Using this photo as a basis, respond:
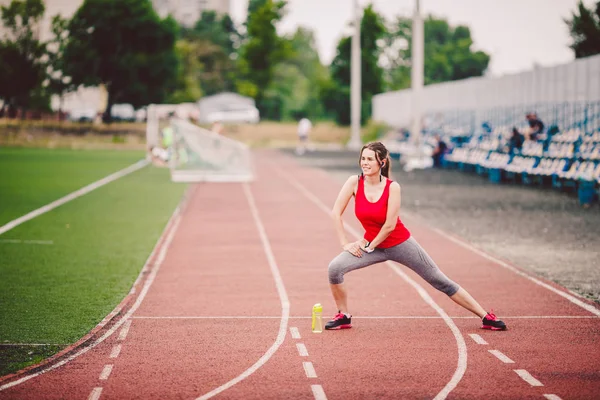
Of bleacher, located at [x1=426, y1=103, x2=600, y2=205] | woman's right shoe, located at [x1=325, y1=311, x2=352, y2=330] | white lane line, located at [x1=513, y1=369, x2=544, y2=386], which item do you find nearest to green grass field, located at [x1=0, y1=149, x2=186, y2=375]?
woman's right shoe, located at [x1=325, y1=311, x2=352, y2=330]

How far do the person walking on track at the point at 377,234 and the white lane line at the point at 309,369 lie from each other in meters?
1.27

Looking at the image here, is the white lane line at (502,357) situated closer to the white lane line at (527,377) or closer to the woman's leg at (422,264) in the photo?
the white lane line at (527,377)

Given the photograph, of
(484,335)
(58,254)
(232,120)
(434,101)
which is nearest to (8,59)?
(232,120)

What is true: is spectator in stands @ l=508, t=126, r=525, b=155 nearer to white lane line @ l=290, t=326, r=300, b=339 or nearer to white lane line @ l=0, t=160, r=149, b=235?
white lane line @ l=0, t=160, r=149, b=235

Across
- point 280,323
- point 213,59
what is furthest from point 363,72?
point 280,323

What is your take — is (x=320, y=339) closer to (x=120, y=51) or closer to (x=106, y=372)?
(x=106, y=372)

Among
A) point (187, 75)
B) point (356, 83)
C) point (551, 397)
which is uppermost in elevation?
point (187, 75)

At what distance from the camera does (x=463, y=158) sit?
3956cm

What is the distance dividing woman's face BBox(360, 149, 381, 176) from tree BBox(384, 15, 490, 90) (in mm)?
89267

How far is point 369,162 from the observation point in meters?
9.02

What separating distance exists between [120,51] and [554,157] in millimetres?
50017

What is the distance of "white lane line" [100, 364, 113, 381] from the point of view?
26.2 ft

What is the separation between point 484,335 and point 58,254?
8244 mm

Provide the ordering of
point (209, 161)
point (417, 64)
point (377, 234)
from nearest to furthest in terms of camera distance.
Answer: point (377, 234), point (209, 161), point (417, 64)
